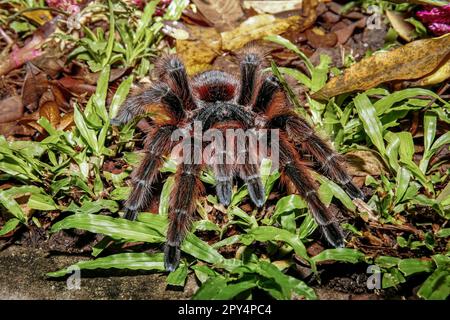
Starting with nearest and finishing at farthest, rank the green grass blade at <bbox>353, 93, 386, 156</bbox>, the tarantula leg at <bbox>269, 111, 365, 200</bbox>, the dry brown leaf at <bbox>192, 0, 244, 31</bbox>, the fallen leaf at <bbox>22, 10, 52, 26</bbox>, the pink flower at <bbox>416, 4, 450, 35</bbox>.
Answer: the tarantula leg at <bbox>269, 111, 365, 200</bbox>
the green grass blade at <bbox>353, 93, 386, 156</bbox>
the pink flower at <bbox>416, 4, 450, 35</bbox>
the fallen leaf at <bbox>22, 10, 52, 26</bbox>
the dry brown leaf at <bbox>192, 0, 244, 31</bbox>

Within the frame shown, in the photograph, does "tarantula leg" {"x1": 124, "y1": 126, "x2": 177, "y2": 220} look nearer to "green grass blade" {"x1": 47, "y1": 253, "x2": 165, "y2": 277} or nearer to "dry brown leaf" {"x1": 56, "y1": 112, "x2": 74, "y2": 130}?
"green grass blade" {"x1": 47, "y1": 253, "x2": 165, "y2": 277}

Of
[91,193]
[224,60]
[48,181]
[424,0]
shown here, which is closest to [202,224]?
[91,193]

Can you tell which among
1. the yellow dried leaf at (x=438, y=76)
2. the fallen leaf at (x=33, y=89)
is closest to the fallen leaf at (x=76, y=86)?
the fallen leaf at (x=33, y=89)

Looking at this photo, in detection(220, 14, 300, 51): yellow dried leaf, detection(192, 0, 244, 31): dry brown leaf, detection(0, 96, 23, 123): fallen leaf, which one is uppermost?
detection(192, 0, 244, 31): dry brown leaf

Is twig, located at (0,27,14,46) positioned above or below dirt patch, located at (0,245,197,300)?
above

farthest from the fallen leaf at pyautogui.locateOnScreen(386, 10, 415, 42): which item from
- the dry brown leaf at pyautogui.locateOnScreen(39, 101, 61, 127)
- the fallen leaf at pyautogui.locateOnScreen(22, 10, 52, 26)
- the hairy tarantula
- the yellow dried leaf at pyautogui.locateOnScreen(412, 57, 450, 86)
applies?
the fallen leaf at pyautogui.locateOnScreen(22, 10, 52, 26)

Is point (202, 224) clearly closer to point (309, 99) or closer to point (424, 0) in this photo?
point (309, 99)

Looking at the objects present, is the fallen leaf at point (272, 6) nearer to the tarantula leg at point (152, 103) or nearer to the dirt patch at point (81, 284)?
the tarantula leg at point (152, 103)
